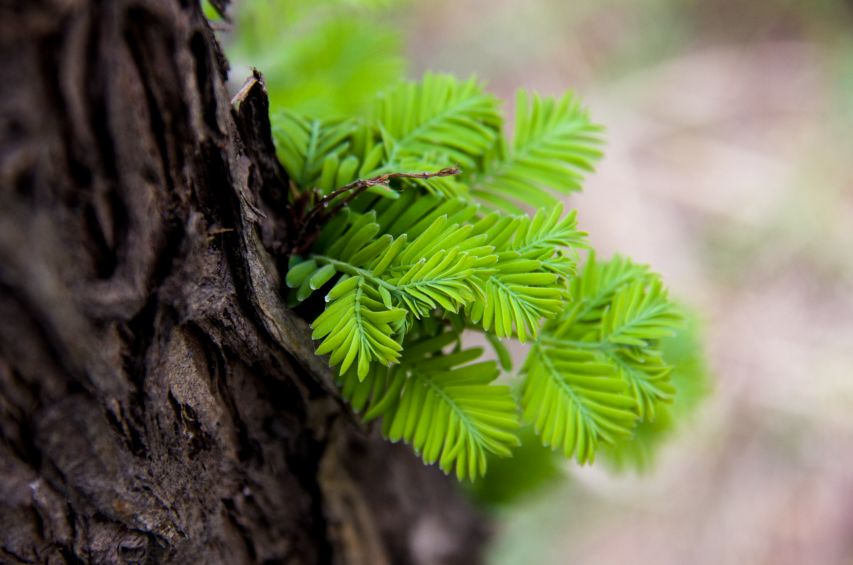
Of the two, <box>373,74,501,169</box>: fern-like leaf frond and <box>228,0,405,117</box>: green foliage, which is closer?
<box>373,74,501,169</box>: fern-like leaf frond

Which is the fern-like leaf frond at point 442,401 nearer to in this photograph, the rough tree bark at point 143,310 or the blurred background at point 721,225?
the rough tree bark at point 143,310

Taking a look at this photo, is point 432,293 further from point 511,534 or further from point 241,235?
point 511,534

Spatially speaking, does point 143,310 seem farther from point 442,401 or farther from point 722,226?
point 722,226

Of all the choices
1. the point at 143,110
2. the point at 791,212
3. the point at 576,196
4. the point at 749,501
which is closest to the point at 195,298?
the point at 143,110

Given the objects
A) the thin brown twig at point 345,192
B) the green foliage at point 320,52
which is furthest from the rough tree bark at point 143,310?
the green foliage at point 320,52

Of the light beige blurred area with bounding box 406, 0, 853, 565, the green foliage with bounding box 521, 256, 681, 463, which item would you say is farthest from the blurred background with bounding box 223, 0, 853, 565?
the green foliage with bounding box 521, 256, 681, 463

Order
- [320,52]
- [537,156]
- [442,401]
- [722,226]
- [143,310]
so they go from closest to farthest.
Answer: [143,310]
[442,401]
[537,156]
[320,52]
[722,226]

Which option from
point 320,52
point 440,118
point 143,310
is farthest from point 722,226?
point 143,310

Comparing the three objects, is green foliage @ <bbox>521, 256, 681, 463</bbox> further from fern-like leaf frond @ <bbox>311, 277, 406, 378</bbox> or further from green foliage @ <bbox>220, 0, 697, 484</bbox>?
fern-like leaf frond @ <bbox>311, 277, 406, 378</bbox>
